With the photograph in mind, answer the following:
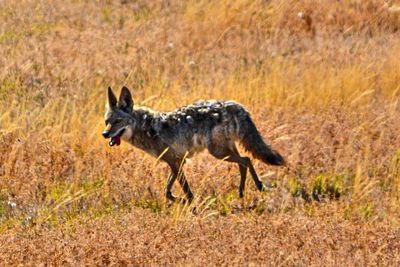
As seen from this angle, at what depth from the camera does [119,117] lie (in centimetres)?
1017

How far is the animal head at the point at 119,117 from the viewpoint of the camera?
10109 millimetres

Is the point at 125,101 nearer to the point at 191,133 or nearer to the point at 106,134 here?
the point at 106,134

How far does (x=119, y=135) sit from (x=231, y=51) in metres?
6.06

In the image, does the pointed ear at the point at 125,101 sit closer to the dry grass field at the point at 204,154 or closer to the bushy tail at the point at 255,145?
the dry grass field at the point at 204,154

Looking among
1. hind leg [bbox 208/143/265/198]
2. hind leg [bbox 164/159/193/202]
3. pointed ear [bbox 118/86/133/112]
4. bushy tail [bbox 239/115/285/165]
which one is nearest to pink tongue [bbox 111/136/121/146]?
pointed ear [bbox 118/86/133/112]

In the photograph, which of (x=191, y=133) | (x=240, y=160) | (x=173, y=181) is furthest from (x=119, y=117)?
(x=240, y=160)

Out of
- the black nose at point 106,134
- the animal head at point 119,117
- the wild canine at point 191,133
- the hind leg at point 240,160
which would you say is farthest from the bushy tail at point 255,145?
the black nose at point 106,134

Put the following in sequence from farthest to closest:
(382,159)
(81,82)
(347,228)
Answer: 1. (81,82)
2. (382,159)
3. (347,228)

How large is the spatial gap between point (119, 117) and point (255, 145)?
1.36 m

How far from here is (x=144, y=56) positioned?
1545 centimetres

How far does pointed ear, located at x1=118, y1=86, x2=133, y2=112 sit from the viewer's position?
10156 mm

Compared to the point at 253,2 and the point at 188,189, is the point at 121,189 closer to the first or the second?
the point at 188,189

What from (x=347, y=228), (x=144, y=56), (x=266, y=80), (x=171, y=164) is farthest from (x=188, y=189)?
(x=144, y=56)

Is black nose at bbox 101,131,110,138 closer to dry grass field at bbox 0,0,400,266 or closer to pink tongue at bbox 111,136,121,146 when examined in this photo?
pink tongue at bbox 111,136,121,146
